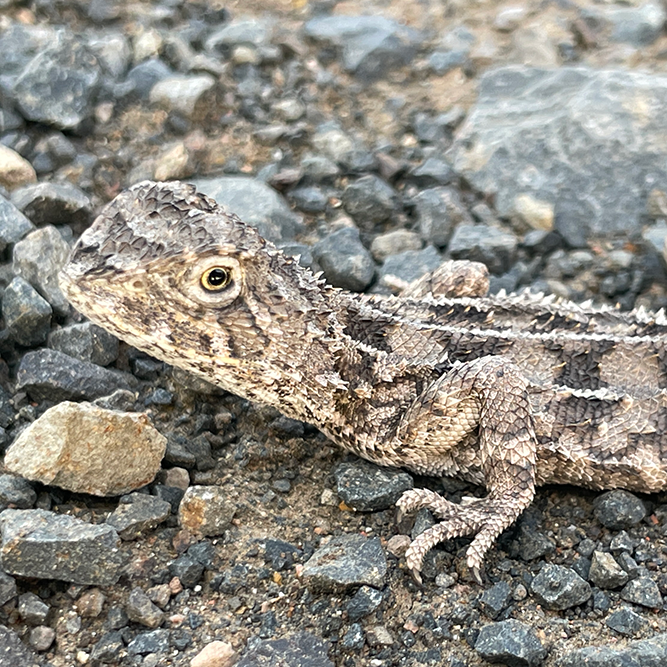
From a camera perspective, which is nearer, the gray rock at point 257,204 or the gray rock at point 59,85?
the gray rock at point 257,204

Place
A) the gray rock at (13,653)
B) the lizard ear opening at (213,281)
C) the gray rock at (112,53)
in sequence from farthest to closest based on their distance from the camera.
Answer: the gray rock at (112,53) → the lizard ear opening at (213,281) → the gray rock at (13,653)

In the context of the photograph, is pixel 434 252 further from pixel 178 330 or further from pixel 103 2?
pixel 103 2

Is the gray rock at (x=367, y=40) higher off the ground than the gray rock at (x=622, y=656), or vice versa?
the gray rock at (x=367, y=40)

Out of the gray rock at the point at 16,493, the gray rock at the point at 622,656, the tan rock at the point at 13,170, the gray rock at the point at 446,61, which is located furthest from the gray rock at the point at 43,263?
the gray rock at the point at 446,61

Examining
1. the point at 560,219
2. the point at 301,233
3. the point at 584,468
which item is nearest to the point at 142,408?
the point at 301,233

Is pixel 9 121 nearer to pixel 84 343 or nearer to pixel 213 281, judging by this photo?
pixel 84 343

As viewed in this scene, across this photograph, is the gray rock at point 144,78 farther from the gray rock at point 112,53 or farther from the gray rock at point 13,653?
the gray rock at point 13,653

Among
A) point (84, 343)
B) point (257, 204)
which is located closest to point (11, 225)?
point (84, 343)
